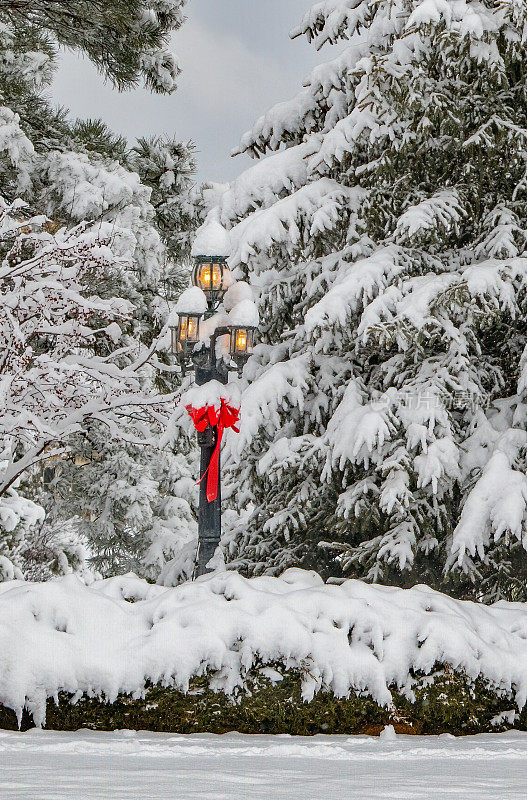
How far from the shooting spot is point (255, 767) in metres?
3.90

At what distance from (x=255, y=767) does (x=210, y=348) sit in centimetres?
466

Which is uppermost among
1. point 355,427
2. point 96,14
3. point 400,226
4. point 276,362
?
point 96,14

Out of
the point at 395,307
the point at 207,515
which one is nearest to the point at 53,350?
the point at 207,515

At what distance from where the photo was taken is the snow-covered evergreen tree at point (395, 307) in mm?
8250

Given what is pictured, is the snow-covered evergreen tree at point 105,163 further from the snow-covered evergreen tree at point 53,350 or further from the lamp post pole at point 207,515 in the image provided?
the lamp post pole at point 207,515

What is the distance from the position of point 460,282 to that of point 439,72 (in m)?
2.18

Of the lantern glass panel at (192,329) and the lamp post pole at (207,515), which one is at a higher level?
the lantern glass panel at (192,329)

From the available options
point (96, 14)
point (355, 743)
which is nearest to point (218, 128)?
point (96, 14)

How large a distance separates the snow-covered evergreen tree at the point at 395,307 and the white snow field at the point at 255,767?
328cm

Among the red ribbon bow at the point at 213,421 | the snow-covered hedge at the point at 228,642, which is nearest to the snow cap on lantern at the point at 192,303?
the red ribbon bow at the point at 213,421

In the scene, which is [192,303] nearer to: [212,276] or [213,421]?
[212,276]

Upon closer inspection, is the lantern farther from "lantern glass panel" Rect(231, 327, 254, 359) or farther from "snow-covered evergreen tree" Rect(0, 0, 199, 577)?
"snow-covered evergreen tree" Rect(0, 0, 199, 577)

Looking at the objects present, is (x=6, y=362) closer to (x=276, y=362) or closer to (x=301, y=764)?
(x=276, y=362)

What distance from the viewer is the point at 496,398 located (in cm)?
972
